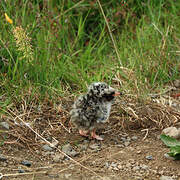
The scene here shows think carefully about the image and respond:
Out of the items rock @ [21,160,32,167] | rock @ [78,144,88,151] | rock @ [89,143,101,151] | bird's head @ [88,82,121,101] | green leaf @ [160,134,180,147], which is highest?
bird's head @ [88,82,121,101]

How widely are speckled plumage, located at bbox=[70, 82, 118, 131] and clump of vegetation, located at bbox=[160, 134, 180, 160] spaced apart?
0.76 meters

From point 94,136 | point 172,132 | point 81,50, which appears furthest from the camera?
point 81,50

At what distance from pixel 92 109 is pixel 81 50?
1.93 metres

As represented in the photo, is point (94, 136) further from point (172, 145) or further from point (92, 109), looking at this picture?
point (172, 145)

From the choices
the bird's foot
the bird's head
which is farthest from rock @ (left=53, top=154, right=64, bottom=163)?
the bird's head

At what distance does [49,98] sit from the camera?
5.49 metres

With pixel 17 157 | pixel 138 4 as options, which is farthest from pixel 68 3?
pixel 17 157

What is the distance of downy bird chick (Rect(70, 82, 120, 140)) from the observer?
4887mm

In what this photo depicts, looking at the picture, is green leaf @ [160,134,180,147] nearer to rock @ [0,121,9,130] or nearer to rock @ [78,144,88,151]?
rock @ [78,144,88,151]

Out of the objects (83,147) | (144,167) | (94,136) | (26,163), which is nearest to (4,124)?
(26,163)

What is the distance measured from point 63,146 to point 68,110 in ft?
2.41

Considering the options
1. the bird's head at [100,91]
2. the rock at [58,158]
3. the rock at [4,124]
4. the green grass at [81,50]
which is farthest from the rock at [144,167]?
the rock at [4,124]

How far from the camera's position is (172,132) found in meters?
4.85

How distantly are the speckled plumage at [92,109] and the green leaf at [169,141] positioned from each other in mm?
739
